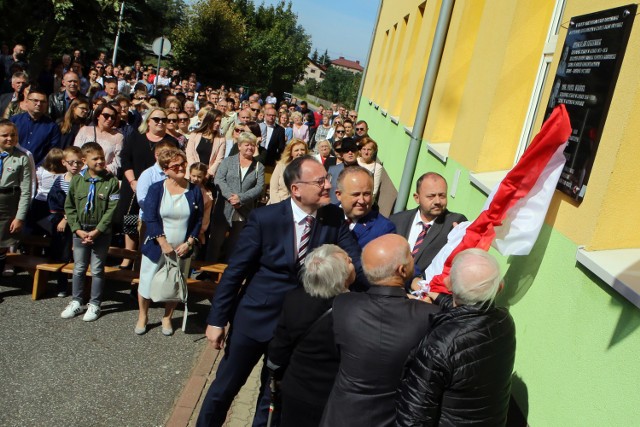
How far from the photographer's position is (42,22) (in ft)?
65.2

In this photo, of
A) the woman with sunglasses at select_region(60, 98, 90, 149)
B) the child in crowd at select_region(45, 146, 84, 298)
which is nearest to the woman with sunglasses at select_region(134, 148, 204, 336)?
the child in crowd at select_region(45, 146, 84, 298)

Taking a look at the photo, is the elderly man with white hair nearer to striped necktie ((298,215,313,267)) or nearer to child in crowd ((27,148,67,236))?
striped necktie ((298,215,313,267))

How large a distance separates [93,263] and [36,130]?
260cm

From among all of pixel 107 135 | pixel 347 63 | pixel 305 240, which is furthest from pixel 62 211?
pixel 347 63

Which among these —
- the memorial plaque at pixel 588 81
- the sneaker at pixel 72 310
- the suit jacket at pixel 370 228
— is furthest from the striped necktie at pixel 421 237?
the sneaker at pixel 72 310

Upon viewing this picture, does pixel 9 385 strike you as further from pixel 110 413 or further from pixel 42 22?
pixel 42 22

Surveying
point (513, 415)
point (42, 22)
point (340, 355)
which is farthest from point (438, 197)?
point (42, 22)

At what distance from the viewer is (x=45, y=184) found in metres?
7.70

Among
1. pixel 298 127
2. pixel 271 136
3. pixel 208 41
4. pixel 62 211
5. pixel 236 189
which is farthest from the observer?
pixel 208 41

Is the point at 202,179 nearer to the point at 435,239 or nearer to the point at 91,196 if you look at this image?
the point at 91,196

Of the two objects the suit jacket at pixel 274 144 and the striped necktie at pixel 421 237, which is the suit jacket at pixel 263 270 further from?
the suit jacket at pixel 274 144

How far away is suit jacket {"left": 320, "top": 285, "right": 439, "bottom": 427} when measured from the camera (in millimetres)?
3197

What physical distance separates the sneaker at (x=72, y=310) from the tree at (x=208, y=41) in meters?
36.8

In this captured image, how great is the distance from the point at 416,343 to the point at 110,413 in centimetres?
294
